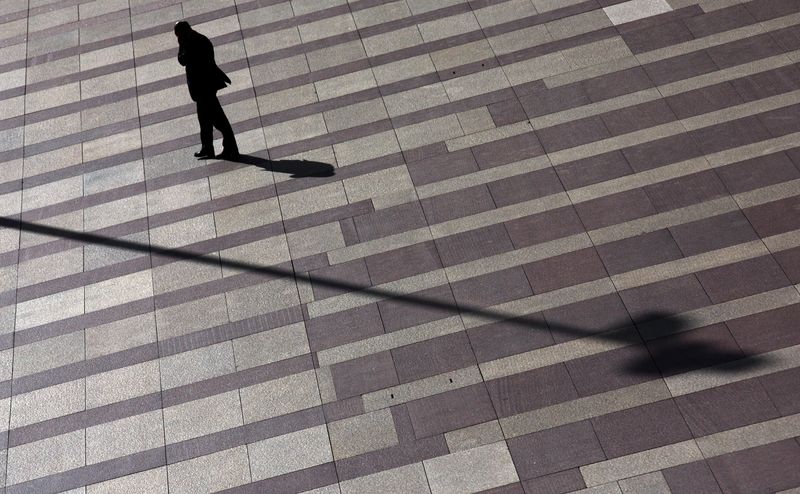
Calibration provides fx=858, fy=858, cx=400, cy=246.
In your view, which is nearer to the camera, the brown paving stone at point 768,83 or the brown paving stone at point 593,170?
the brown paving stone at point 593,170

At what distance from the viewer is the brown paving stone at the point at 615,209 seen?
8.43 meters

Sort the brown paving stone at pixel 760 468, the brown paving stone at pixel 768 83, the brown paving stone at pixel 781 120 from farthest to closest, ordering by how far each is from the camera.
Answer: the brown paving stone at pixel 768 83 → the brown paving stone at pixel 781 120 → the brown paving stone at pixel 760 468

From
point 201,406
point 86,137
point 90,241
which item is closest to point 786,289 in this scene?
point 201,406

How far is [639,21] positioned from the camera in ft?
34.4

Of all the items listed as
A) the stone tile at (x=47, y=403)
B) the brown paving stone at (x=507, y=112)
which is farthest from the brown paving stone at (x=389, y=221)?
the stone tile at (x=47, y=403)

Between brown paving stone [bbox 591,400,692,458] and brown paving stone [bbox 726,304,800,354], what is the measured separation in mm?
939

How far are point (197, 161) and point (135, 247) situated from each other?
133 cm

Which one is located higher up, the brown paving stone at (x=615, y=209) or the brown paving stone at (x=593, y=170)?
the brown paving stone at (x=593, y=170)

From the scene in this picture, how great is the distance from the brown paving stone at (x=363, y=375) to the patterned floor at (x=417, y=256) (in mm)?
22

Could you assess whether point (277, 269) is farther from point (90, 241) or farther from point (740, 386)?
point (740, 386)

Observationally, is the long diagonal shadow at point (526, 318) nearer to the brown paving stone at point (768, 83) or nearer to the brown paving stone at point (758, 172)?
the brown paving stone at point (758, 172)

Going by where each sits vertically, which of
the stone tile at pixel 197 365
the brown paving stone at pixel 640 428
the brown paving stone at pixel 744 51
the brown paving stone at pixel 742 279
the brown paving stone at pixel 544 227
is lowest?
the brown paving stone at pixel 640 428

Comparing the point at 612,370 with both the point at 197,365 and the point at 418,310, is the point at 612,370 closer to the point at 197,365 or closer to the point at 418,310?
the point at 418,310

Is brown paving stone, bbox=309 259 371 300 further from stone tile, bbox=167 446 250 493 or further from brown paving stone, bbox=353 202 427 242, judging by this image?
stone tile, bbox=167 446 250 493
